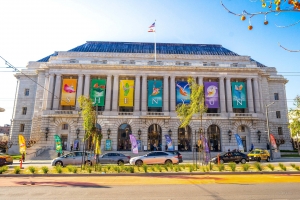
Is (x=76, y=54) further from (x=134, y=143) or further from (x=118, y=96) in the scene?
(x=134, y=143)

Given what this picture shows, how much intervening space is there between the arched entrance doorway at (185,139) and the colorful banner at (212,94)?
6.58 meters

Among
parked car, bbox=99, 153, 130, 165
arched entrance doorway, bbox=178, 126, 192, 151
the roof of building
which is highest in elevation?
the roof of building

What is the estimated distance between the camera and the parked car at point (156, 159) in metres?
22.8

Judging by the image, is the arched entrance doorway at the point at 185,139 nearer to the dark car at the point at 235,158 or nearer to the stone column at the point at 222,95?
the stone column at the point at 222,95

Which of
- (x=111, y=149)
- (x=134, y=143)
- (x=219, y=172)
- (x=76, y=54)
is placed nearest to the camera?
(x=219, y=172)

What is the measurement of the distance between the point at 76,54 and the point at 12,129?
842 inches

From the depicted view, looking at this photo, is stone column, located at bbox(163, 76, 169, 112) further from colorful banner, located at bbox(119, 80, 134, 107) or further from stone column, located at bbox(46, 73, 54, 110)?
stone column, located at bbox(46, 73, 54, 110)

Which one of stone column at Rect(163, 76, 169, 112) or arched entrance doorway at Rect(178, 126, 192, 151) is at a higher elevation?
stone column at Rect(163, 76, 169, 112)

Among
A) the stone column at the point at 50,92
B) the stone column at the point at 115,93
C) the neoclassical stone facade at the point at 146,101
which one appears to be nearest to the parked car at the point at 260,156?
the neoclassical stone facade at the point at 146,101

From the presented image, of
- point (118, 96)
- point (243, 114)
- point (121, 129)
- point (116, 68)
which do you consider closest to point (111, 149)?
point (121, 129)

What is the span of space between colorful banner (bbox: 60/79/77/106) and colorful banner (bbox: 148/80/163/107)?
15067 millimetres

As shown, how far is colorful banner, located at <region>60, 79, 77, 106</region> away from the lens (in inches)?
1660

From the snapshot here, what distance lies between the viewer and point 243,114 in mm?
42688


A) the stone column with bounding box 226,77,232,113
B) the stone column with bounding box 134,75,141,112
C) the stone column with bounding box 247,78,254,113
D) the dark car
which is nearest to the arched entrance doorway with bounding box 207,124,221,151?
the stone column with bounding box 226,77,232,113
